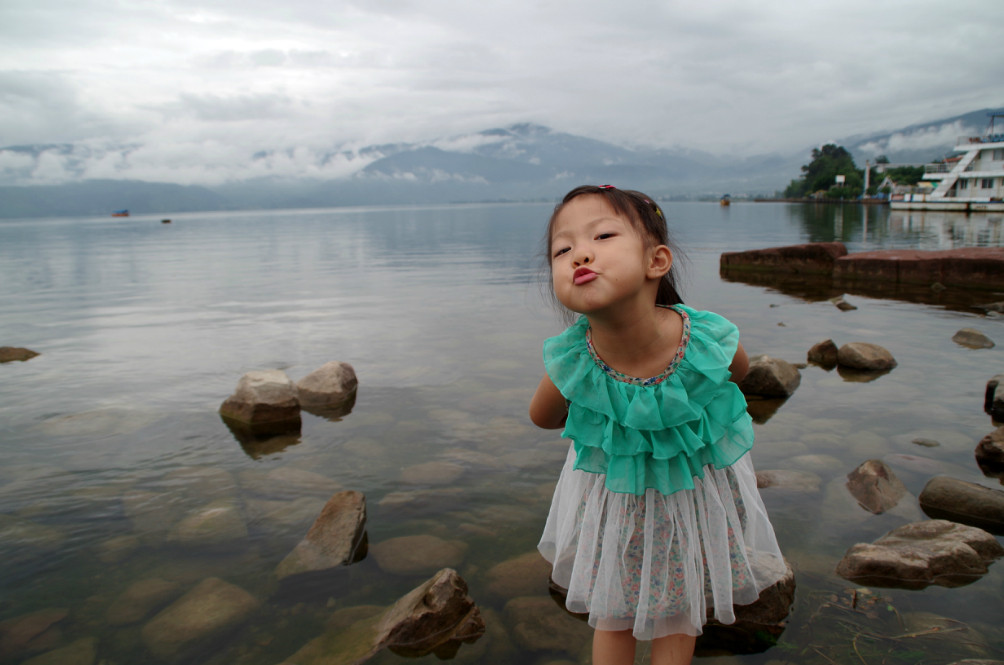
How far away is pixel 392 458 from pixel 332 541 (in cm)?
148

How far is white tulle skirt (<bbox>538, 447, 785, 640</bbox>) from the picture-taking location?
2254 millimetres

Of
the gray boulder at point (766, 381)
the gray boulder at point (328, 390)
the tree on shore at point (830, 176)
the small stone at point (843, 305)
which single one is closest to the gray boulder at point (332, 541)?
the gray boulder at point (328, 390)

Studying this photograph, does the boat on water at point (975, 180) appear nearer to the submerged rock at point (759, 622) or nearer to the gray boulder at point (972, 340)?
the gray boulder at point (972, 340)

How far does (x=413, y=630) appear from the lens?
3145 mm

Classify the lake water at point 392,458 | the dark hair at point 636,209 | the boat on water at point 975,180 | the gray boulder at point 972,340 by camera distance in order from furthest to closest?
the boat on water at point 975,180 < the gray boulder at point 972,340 < the lake water at point 392,458 < the dark hair at point 636,209

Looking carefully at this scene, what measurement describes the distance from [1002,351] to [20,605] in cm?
956

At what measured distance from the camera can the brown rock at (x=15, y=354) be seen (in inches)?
369

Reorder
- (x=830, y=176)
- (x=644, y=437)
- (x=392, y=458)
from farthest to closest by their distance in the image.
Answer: (x=830, y=176), (x=392, y=458), (x=644, y=437)

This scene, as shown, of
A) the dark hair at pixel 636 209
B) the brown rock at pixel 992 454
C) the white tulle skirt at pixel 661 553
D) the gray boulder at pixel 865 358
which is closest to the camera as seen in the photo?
the dark hair at pixel 636 209

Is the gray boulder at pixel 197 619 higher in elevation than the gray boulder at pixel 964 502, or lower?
lower

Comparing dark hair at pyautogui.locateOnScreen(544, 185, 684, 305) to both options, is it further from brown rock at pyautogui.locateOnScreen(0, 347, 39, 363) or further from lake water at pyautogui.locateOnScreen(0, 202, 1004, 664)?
brown rock at pyautogui.locateOnScreen(0, 347, 39, 363)

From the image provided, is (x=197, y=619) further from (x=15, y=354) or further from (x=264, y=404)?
(x=15, y=354)

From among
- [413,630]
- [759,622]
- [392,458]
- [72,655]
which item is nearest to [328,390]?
[392,458]

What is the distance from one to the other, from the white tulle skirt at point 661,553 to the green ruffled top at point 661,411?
0.36 feet
